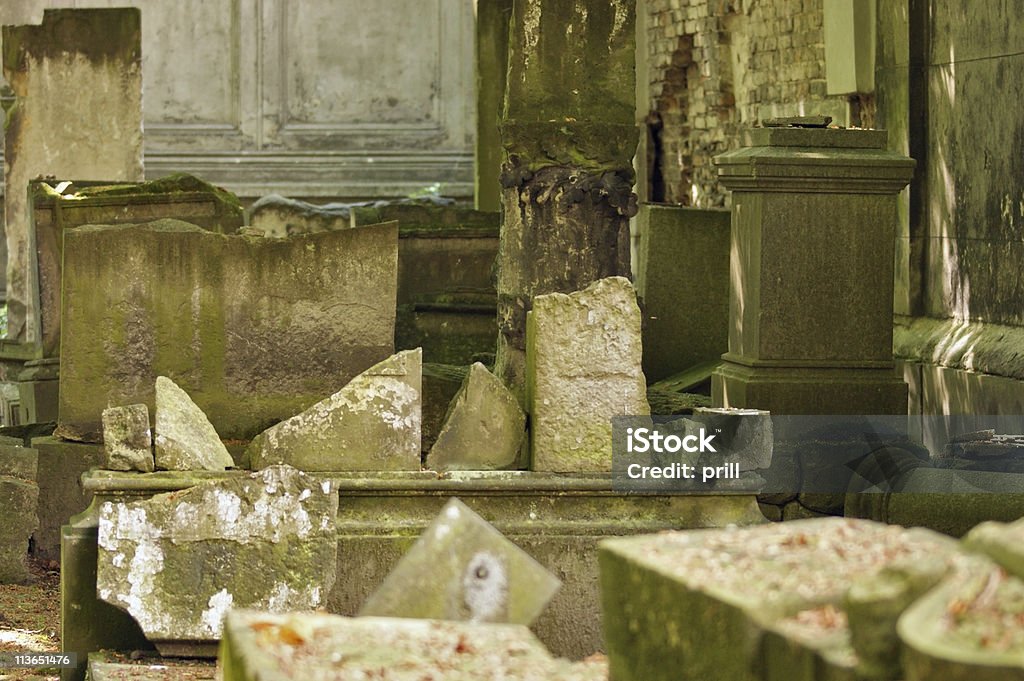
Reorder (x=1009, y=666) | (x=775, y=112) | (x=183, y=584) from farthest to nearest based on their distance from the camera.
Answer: (x=775, y=112), (x=183, y=584), (x=1009, y=666)

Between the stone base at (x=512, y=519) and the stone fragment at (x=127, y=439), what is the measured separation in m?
0.05

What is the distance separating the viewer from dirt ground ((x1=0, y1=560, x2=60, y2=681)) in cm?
614

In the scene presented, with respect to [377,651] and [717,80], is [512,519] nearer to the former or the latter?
[377,651]

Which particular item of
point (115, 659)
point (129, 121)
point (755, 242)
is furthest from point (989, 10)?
point (115, 659)

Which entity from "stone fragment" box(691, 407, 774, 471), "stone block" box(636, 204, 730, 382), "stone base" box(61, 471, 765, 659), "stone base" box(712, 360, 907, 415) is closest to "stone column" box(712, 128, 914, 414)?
"stone base" box(712, 360, 907, 415)

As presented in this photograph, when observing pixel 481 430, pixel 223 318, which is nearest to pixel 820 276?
pixel 481 430

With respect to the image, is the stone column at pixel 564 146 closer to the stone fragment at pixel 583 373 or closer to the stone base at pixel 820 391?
the stone base at pixel 820 391

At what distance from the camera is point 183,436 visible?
6.09m

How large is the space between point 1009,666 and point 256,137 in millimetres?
17293

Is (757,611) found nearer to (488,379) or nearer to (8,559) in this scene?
(488,379)

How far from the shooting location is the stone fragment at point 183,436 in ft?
19.7

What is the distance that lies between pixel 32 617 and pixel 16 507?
0.79 m

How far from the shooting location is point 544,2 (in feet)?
26.7

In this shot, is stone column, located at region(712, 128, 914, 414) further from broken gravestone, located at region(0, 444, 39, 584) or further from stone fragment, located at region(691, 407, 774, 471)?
broken gravestone, located at region(0, 444, 39, 584)
